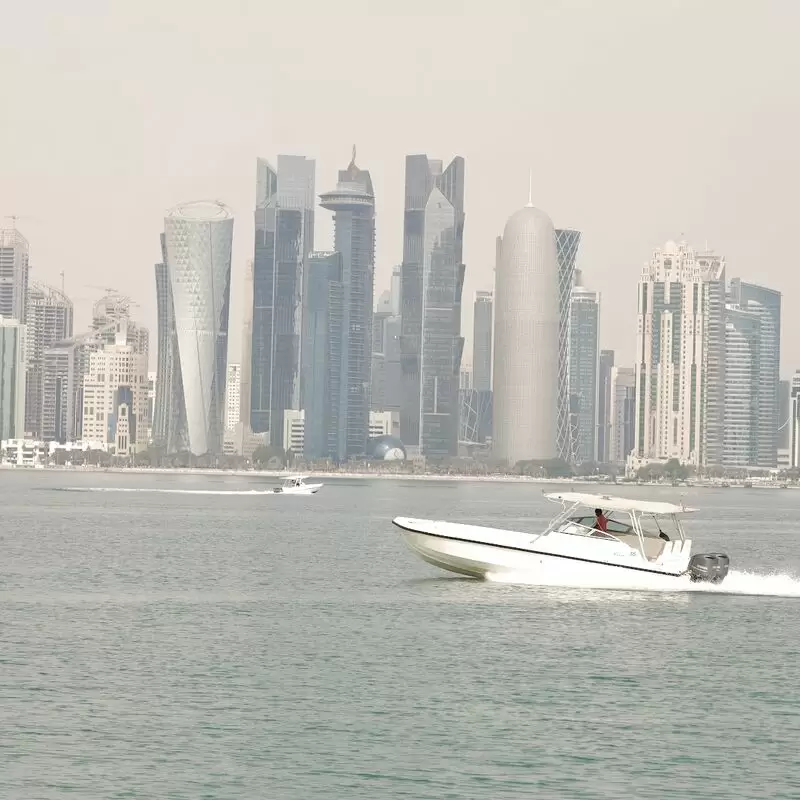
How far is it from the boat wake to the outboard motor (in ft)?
2.07

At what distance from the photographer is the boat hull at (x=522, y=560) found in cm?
6875

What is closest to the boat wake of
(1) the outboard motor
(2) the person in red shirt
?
(1) the outboard motor

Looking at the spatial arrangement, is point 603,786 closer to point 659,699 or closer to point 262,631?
point 659,699

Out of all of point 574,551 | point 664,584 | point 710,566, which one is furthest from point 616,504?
point 710,566

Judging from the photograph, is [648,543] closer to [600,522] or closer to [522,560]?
[600,522]

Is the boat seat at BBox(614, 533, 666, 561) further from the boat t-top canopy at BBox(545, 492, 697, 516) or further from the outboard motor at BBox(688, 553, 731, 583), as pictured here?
the boat t-top canopy at BBox(545, 492, 697, 516)

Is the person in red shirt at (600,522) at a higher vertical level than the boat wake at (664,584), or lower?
higher

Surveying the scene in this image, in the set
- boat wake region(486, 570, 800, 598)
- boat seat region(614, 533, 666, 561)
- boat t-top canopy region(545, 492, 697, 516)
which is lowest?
boat wake region(486, 570, 800, 598)

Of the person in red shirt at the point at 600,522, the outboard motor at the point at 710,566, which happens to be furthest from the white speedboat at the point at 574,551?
the person in red shirt at the point at 600,522

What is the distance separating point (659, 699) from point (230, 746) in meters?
13.8

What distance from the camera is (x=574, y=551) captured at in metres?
68.9

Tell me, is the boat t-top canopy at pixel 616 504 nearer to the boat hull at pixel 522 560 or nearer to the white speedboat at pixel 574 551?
the white speedboat at pixel 574 551

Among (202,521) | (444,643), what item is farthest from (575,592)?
(202,521)

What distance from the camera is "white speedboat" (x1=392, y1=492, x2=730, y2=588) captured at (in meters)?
68.6
